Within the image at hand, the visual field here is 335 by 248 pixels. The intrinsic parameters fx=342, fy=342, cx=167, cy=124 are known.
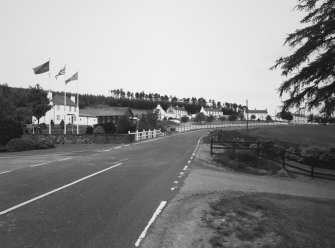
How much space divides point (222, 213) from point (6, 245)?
507cm

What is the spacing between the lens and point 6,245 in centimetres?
601

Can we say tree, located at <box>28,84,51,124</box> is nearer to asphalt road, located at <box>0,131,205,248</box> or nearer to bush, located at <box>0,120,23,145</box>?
bush, located at <box>0,120,23,145</box>

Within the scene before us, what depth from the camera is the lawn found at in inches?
275

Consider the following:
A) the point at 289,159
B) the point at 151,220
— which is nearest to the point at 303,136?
the point at 289,159

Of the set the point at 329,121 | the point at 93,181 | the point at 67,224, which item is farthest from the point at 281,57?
the point at 67,224

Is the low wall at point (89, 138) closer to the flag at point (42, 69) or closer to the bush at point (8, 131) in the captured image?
the bush at point (8, 131)

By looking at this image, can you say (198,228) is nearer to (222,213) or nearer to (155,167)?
(222,213)

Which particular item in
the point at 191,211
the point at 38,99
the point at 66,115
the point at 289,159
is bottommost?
the point at 289,159

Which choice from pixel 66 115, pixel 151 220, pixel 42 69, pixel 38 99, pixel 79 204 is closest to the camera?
pixel 151 220

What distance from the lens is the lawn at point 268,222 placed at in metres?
6.99

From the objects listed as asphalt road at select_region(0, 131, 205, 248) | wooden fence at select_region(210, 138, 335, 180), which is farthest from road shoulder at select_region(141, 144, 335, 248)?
wooden fence at select_region(210, 138, 335, 180)

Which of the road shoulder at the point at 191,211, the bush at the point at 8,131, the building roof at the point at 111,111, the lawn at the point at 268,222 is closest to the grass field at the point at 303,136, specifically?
the building roof at the point at 111,111

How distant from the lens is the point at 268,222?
8484 mm

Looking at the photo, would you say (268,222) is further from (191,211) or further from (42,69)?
(42,69)
